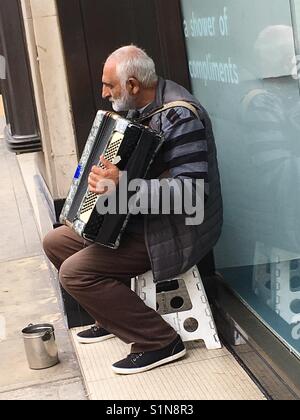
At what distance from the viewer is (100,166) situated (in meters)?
3.77

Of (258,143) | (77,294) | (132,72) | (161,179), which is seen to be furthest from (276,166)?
(77,294)

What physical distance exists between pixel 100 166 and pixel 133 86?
0.41 meters

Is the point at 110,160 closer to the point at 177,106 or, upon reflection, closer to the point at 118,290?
the point at 177,106

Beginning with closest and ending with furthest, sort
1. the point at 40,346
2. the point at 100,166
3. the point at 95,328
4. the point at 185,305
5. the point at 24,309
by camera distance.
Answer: the point at 100,166
the point at 185,305
the point at 40,346
the point at 95,328
the point at 24,309

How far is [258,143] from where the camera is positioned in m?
3.76

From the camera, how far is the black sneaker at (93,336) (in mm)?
4496

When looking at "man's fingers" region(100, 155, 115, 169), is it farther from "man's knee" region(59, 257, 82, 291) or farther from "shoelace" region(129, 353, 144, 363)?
"shoelace" region(129, 353, 144, 363)

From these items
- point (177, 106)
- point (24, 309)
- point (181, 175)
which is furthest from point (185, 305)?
point (24, 309)

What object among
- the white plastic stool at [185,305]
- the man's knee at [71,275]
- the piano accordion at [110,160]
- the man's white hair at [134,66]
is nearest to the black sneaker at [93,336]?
the white plastic stool at [185,305]

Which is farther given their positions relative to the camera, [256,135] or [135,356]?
[135,356]

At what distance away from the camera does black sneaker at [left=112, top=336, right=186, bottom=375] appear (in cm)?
397

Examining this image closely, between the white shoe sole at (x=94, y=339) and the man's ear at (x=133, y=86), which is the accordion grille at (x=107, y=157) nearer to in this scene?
the man's ear at (x=133, y=86)

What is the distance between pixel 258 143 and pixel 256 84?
27cm
